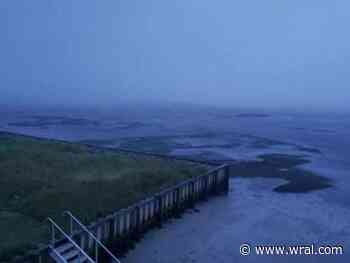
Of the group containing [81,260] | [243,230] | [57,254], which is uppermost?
[57,254]

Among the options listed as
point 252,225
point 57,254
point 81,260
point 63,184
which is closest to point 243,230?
point 252,225

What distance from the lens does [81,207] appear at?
19.2 meters

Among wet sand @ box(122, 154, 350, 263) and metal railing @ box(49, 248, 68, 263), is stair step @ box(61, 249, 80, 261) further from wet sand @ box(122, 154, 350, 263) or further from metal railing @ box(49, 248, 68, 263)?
wet sand @ box(122, 154, 350, 263)

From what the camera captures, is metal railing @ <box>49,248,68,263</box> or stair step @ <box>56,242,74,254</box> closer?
metal railing @ <box>49,248,68,263</box>

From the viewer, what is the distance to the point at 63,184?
74.3 ft

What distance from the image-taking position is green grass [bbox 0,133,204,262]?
16873 mm

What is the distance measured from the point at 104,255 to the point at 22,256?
3.85m

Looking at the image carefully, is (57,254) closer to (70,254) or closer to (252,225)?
(70,254)

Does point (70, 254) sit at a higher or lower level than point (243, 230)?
higher

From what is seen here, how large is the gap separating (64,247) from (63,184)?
30.1 feet

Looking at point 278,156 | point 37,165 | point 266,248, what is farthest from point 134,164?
point 278,156

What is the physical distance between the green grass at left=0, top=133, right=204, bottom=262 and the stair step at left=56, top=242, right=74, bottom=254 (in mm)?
1591

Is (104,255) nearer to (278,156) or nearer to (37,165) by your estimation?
(37,165)

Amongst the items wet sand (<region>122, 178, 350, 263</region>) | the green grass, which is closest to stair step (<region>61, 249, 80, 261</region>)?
the green grass
